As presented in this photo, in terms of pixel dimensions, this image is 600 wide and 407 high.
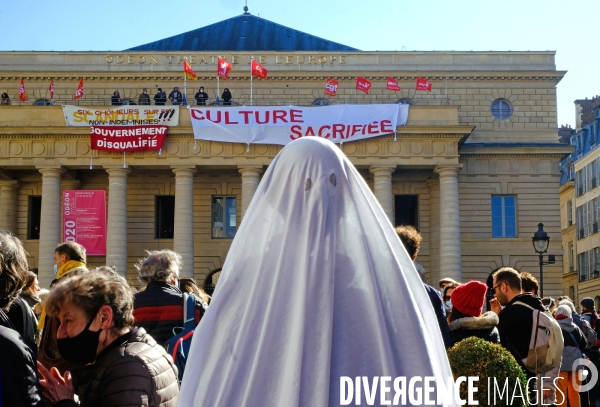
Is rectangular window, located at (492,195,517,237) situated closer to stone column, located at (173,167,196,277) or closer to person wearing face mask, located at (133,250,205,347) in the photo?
stone column, located at (173,167,196,277)

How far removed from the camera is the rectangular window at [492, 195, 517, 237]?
127ft

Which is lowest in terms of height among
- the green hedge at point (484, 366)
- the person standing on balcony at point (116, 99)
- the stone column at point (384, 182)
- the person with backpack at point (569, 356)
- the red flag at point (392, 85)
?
the person with backpack at point (569, 356)

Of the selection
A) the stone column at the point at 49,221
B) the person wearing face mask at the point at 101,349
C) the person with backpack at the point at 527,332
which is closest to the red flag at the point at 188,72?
the stone column at the point at 49,221

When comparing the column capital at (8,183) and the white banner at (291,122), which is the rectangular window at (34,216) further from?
the white banner at (291,122)

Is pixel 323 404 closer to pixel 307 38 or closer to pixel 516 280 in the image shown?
pixel 516 280

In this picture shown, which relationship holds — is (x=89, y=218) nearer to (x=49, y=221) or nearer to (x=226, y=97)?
(x=49, y=221)

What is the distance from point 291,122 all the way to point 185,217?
5.88 m

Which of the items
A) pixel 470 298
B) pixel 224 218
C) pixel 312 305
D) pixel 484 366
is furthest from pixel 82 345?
pixel 224 218

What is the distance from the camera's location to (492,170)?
1516 inches

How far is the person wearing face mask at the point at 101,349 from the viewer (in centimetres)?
328

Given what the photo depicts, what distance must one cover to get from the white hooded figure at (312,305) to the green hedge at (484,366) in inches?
96.2

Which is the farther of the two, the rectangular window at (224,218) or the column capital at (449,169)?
the rectangular window at (224,218)

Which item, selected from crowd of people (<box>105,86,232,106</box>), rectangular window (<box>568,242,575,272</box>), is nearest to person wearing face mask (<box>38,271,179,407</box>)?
crowd of people (<box>105,86,232,106</box>)

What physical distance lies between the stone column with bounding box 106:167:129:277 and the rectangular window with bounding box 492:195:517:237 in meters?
16.3
